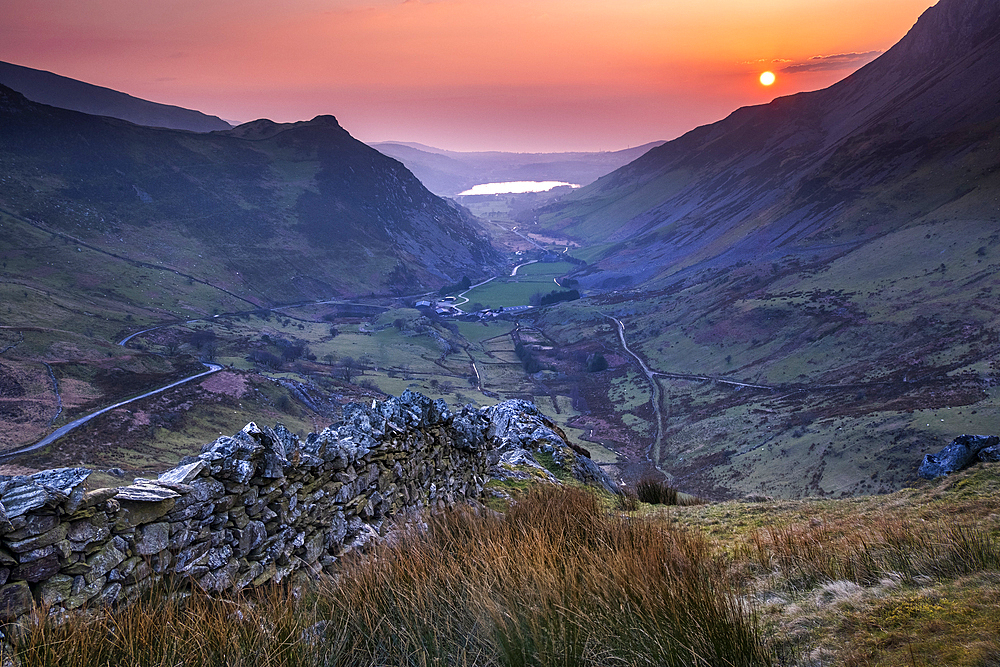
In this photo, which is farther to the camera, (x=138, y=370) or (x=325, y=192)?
(x=325, y=192)

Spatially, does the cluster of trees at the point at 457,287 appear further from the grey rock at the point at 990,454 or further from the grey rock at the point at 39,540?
the grey rock at the point at 39,540

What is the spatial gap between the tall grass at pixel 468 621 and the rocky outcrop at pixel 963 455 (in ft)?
43.6

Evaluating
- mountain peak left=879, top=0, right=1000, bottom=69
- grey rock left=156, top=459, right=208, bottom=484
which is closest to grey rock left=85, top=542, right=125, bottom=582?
grey rock left=156, top=459, right=208, bottom=484

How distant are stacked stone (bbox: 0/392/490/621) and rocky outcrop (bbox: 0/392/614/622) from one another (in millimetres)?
11

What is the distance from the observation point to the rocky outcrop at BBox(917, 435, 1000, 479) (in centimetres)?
1407

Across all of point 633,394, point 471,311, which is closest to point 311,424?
point 633,394

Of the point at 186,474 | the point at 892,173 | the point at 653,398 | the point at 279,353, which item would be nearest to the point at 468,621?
the point at 186,474

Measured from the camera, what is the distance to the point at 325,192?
18888 cm

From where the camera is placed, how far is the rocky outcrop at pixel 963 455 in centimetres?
1407

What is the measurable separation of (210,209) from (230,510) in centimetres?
16368

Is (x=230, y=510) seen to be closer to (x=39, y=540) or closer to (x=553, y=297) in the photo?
(x=39, y=540)

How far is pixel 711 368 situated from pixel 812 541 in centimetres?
8563

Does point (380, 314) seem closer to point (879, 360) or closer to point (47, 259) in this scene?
point (47, 259)

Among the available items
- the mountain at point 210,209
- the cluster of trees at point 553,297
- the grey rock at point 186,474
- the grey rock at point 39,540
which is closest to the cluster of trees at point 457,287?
the mountain at point 210,209
